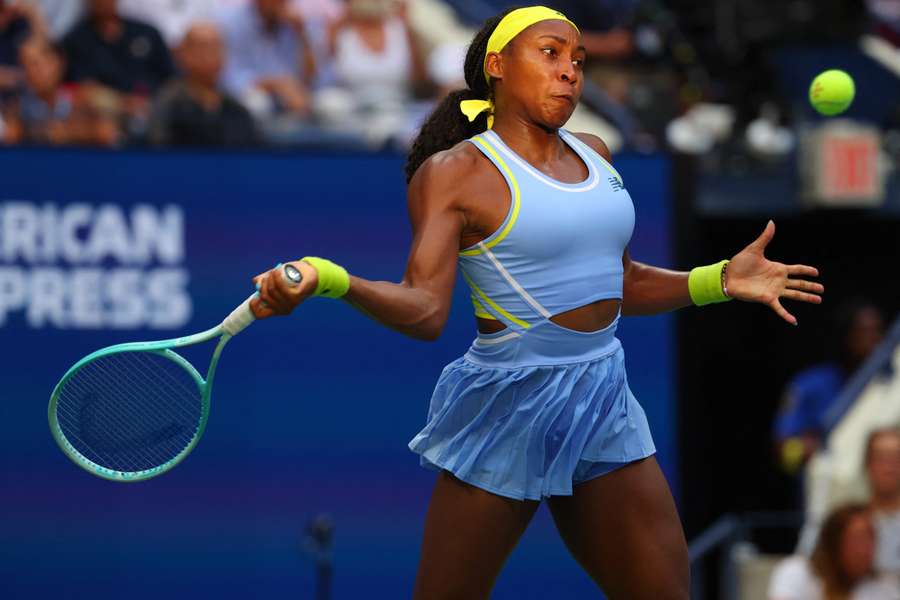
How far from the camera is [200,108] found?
273 inches

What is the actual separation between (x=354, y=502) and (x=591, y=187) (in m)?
2.78

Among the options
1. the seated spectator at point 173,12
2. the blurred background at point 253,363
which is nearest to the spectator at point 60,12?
the seated spectator at point 173,12

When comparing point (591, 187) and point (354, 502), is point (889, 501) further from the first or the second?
point (591, 187)

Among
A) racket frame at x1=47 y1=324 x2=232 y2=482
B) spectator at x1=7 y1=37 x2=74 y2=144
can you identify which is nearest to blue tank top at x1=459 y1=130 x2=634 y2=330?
racket frame at x1=47 y1=324 x2=232 y2=482

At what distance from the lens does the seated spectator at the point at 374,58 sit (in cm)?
832

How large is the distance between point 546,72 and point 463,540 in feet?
3.98

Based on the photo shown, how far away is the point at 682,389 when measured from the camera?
6.70 meters

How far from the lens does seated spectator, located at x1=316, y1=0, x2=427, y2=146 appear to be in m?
8.32

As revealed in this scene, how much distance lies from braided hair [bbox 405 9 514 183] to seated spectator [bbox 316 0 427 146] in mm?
3738

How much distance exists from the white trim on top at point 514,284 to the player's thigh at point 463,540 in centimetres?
48

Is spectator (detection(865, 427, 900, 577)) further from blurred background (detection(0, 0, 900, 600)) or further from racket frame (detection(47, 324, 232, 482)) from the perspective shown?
racket frame (detection(47, 324, 232, 482))

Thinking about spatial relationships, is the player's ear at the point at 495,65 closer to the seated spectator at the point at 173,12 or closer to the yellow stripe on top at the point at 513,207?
the yellow stripe on top at the point at 513,207

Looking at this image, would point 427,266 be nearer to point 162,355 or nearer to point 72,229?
point 162,355

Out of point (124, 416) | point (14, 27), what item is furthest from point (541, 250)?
point (14, 27)
